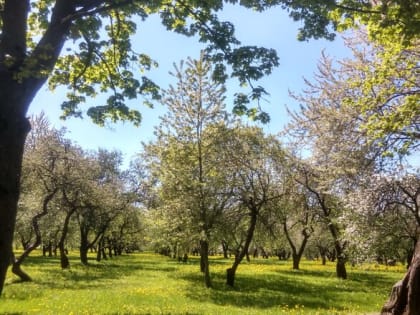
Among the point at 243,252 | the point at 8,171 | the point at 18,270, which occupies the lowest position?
the point at 18,270

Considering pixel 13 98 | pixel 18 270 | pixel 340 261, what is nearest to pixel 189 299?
pixel 18 270

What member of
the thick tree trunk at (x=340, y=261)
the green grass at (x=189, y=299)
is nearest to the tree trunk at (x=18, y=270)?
the green grass at (x=189, y=299)

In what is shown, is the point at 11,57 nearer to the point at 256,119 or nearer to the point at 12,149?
the point at 12,149

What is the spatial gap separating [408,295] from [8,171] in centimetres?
905

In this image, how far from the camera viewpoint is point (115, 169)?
192 ft

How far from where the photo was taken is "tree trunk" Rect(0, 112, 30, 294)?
20.3 ft

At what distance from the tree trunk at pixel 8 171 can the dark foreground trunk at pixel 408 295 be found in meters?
8.68

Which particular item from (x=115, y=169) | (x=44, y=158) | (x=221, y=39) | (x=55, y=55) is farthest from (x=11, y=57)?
(x=115, y=169)

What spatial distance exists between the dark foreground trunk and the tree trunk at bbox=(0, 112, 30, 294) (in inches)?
342

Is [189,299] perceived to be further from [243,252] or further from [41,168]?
[41,168]

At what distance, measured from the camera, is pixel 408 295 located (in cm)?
915

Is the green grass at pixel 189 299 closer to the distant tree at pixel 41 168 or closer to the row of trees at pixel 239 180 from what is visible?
the row of trees at pixel 239 180

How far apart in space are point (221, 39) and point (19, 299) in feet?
49.6

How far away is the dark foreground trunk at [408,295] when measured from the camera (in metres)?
9.00
